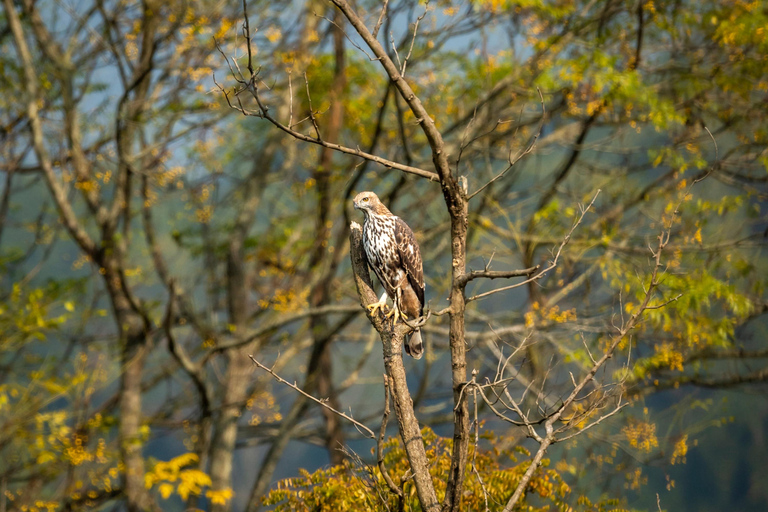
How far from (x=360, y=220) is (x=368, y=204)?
1742mm

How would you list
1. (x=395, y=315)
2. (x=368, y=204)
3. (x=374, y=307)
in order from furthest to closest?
(x=368, y=204), (x=374, y=307), (x=395, y=315)

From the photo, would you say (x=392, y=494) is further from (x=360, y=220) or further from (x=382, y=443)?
(x=360, y=220)

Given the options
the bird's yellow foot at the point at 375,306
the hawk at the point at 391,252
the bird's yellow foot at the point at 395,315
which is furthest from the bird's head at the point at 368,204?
the bird's yellow foot at the point at 395,315

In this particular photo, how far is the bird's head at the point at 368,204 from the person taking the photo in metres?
2.92

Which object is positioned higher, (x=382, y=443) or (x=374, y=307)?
(x=374, y=307)

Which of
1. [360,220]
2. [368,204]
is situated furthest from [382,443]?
Result: [360,220]

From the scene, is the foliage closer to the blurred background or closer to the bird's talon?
the bird's talon

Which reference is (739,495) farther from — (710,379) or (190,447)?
(190,447)

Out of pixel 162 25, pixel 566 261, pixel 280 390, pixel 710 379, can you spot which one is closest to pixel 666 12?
pixel 566 261

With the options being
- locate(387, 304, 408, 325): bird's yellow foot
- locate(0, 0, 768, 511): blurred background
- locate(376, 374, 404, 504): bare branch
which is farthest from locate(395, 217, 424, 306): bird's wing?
locate(0, 0, 768, 511): blurred background

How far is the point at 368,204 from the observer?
2.93 m

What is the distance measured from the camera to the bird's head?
292 cm

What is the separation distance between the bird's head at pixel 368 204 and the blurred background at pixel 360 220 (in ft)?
5.09

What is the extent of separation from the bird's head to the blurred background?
1.55 meters
